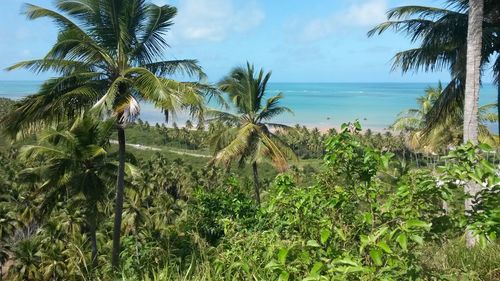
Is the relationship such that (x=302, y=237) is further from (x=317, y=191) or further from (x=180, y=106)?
(x=180, y=106)

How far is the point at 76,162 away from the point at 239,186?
31.0ft

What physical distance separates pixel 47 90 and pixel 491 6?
40.7ft

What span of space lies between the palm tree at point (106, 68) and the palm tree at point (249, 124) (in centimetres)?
737

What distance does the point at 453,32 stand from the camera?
12094 mm

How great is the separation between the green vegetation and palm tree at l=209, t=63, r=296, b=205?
0.07 meters

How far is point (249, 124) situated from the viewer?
21625 millimetres

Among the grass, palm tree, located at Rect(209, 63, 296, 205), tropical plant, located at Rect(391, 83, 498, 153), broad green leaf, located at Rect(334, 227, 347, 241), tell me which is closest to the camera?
broad green leaf, located at Rect(334, 227, 347, 241)

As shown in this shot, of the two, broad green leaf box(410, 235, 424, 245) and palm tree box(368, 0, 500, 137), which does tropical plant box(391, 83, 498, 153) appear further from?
broad green leaf box(410, 235, 424, 245)

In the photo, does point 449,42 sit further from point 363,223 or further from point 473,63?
point 363,223

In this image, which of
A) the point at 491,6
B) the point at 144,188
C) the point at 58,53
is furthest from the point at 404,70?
the point at 144,188

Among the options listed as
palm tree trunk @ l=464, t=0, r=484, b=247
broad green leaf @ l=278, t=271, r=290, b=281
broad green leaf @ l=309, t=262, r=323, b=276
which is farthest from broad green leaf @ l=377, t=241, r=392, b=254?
palm tree trunk @ l=464, t=0, r=484, b=247

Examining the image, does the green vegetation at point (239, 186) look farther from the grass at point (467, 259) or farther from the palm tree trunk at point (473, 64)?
the palm tree trunk at point (473, 64)

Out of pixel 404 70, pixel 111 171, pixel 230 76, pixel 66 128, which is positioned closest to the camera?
pixel 404 70

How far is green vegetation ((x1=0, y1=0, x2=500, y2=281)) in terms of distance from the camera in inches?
118
